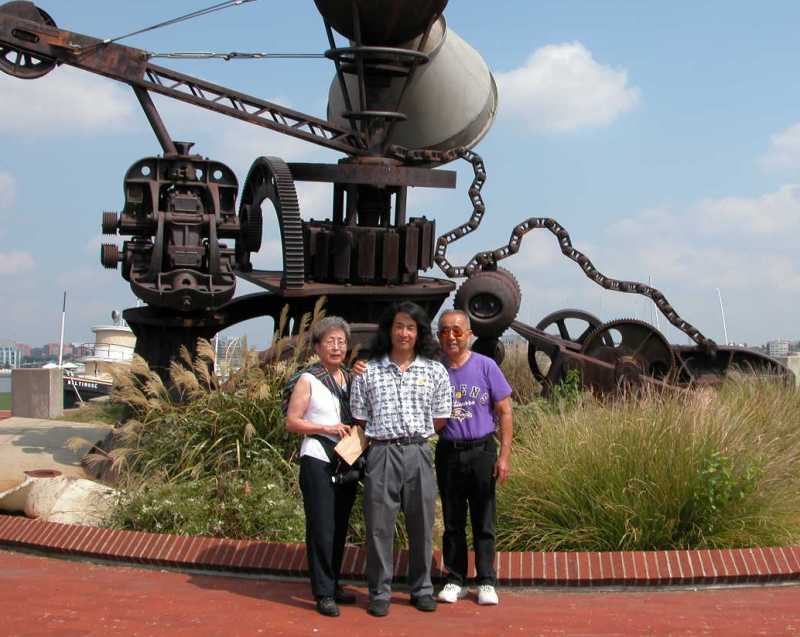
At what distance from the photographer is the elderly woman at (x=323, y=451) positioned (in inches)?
254

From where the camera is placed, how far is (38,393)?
1792 cm

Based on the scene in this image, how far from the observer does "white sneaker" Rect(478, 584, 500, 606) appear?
664 centimetres

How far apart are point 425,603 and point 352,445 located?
3.09ft

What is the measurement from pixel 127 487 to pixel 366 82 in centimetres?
595

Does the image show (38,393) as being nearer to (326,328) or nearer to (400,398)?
(326,328)

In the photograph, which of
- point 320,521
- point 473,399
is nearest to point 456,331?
point 473,399

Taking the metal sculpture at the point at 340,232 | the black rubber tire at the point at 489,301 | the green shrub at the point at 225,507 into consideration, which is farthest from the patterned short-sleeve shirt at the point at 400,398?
the black rubber tire at the point at 489,301

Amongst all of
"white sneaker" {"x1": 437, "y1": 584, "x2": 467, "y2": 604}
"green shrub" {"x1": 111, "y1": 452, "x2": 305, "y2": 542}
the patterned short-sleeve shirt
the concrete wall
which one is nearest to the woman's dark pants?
the patterned short-sleeve shirt

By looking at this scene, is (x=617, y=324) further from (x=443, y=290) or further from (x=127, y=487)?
(x=127, y=487)

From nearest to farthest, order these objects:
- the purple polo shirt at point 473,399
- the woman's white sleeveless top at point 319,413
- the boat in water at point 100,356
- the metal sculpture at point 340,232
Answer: the woman's white sleeveless top at point 319,413, the purple polo shirt at point 473,399, the metal sculpture at point 340,232, the boat in water at point 100,356

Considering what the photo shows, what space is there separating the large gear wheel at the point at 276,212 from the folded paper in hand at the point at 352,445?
502 cm

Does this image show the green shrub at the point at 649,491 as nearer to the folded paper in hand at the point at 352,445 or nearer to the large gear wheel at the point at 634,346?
the folded paper in hand at the point at 352,445

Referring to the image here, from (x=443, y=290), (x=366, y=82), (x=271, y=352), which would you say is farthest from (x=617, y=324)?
(x=271, y=352)

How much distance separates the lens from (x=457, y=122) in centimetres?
1627
